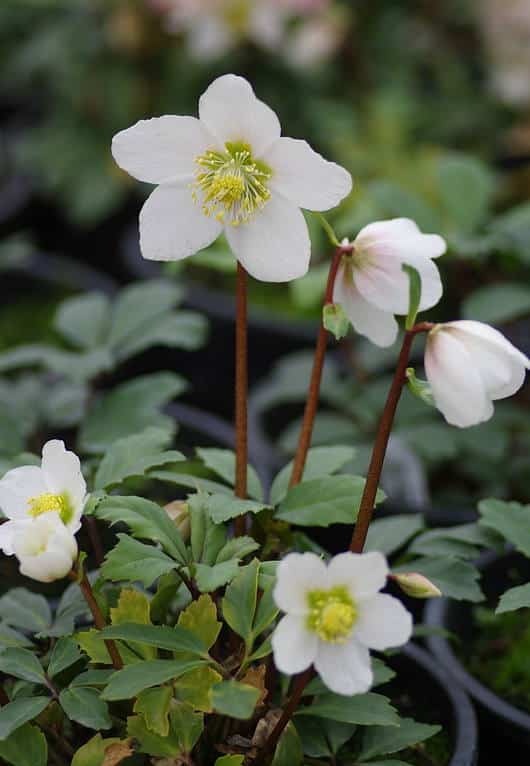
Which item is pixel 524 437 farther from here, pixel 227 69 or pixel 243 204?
pixel 227 69

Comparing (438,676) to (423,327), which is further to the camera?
(438,676)

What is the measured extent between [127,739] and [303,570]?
8.4 inches

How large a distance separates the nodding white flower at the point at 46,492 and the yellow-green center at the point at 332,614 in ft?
0.57

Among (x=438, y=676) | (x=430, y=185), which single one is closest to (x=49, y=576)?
(x=438, y=676)

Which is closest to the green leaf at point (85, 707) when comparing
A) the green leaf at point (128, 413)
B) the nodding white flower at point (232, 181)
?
the nodding white flower at point (232, 181)

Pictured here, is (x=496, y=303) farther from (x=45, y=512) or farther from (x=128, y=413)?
(x=45, y=512)

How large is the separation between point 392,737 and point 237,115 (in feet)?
1.63

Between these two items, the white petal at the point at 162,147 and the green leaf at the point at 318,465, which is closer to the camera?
the white petal at the point at 162,147

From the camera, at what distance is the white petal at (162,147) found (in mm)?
857

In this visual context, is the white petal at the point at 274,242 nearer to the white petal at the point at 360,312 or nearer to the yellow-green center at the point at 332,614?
the white petal at the point at 360,312

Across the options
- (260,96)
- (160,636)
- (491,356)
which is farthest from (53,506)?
(260,96)

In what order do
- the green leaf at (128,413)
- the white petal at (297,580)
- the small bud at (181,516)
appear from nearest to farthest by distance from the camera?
the white petal at (297,580) < the small bud at (181,516) < the green leaf at (128,413)

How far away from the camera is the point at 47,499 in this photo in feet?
2.69

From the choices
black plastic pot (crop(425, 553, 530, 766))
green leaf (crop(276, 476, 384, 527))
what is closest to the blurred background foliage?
black plastic pot (crop(425, 553, 530, 766))
